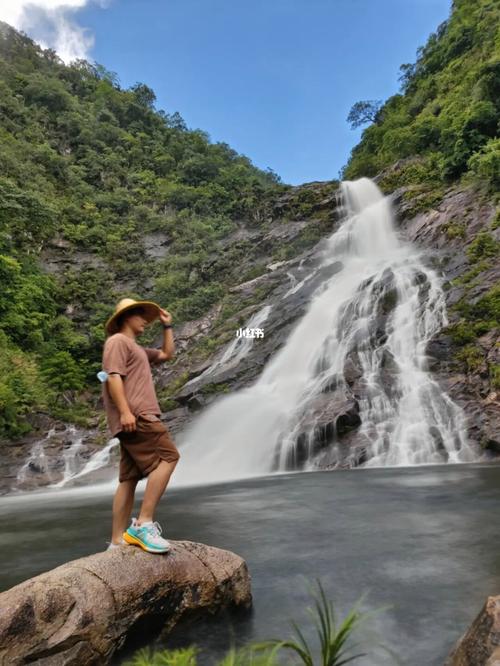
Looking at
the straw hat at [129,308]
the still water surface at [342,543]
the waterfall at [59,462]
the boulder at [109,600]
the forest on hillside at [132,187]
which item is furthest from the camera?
the forest on hillside at [132,187]

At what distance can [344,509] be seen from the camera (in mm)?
7000

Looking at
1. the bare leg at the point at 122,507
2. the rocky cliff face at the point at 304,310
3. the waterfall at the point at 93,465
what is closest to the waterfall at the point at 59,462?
the waterfall at the point at 93,465

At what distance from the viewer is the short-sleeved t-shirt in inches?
139

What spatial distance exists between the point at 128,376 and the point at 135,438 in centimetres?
46

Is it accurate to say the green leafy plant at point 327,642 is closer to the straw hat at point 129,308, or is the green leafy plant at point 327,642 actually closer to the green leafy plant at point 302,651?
the green leafy plant at point 302,651

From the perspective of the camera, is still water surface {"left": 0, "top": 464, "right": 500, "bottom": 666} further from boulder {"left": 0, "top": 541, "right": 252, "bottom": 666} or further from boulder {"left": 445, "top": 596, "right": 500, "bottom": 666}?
boulder {"left": 445, "top": 596, "right": 500, "bottom": 666}

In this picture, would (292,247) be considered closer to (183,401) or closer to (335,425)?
(183,401)

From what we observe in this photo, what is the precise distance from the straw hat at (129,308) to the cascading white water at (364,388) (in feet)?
30.5

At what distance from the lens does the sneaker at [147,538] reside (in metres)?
3.40

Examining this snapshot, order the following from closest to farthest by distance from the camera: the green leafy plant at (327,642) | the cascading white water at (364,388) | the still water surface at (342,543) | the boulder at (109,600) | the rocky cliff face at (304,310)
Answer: the green leafy plant at (327,642)
the boulder at (109,600)
the still water surface at (342,543)
the cascading white water at (364,388)
the rocky cliff face at (304,310)

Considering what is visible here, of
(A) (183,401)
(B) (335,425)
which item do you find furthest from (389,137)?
(B) (335,425)

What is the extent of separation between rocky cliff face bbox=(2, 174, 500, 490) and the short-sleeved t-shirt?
30.5ft

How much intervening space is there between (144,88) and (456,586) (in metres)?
72.7

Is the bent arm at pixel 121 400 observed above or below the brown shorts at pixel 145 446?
above
